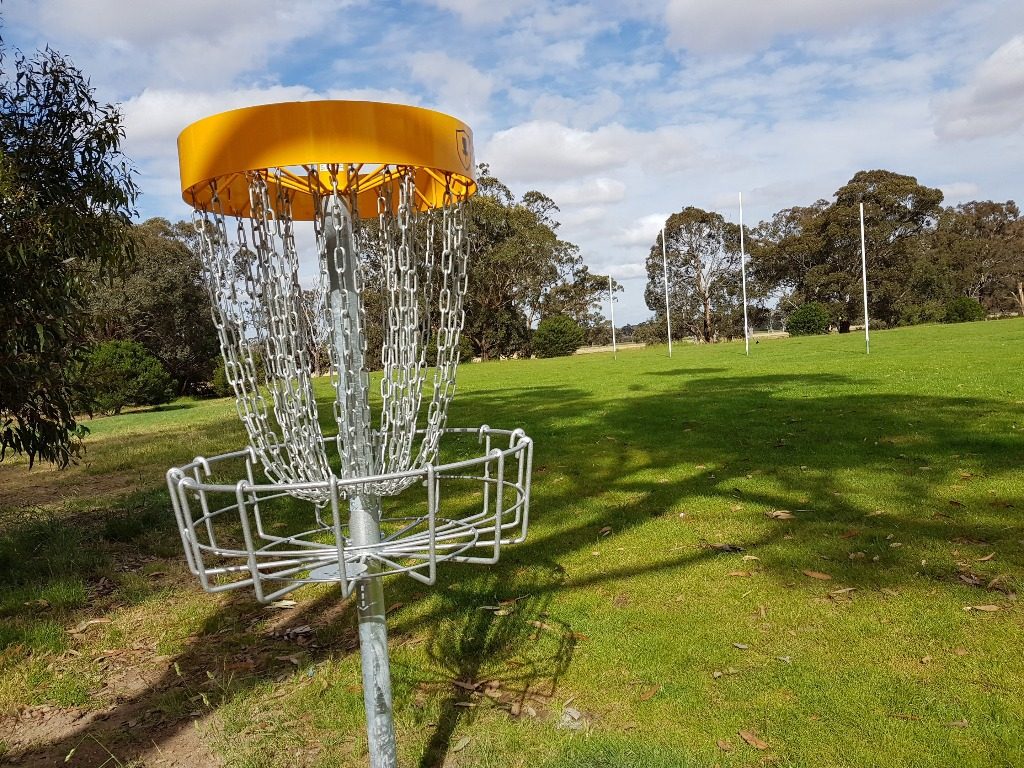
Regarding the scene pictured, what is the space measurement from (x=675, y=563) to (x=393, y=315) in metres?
3.39

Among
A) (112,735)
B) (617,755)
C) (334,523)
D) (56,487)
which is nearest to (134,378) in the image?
(56,487)

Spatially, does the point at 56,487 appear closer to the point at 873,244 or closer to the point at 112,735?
the point at 112,735

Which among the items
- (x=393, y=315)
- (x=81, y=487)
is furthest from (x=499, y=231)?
(x=393, y=315)

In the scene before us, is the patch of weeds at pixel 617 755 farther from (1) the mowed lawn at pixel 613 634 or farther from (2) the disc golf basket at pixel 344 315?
(2) the disc golf basket at pixel 344 315

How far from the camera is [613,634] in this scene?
12.8 feet

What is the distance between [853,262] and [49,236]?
48148mm

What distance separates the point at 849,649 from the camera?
11.6 feet

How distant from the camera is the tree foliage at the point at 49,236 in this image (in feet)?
15.7

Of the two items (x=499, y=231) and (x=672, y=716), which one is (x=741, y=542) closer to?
(x=672, y=716)

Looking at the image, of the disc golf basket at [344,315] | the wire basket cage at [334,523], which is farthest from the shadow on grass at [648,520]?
the disc golf basket at [344,315]

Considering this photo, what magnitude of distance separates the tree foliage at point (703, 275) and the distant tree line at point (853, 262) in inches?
2.7

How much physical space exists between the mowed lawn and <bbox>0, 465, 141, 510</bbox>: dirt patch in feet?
1.64

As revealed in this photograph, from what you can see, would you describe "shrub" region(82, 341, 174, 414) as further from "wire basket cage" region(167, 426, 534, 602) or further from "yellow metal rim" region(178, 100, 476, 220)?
"yellow metal rim" region(178, 100, 476, 220)

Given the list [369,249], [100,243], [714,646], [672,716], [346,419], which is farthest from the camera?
[100,243]
